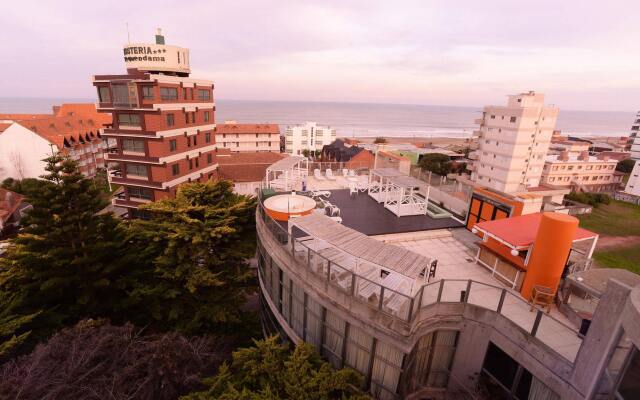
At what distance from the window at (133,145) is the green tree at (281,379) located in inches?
949

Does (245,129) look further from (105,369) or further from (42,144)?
(105,369)

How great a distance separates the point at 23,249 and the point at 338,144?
6858cm

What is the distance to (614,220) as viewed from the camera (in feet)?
154

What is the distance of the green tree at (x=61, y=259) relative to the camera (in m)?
15.9

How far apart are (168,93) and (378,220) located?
2206cm

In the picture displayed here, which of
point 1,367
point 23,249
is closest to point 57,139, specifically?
point 23,249

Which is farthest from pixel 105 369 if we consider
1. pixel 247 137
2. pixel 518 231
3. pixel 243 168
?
pixel 247 137

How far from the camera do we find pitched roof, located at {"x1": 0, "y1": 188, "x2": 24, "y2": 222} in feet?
111

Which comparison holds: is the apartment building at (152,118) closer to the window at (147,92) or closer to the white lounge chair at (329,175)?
the window at (147,92)

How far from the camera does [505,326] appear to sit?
9.70 metres

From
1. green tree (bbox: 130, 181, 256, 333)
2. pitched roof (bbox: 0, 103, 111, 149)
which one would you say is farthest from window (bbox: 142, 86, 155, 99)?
pitched roof (bbox: 0, 103, 111, 149)

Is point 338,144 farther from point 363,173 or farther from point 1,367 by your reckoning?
point 1,367

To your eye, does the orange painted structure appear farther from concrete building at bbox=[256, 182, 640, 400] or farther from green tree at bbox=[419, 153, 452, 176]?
green tree at bbox=[419, 153, 452, 176]

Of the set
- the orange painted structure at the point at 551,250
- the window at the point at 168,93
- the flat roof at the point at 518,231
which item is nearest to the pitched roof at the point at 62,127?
the window at the point at 168,93
